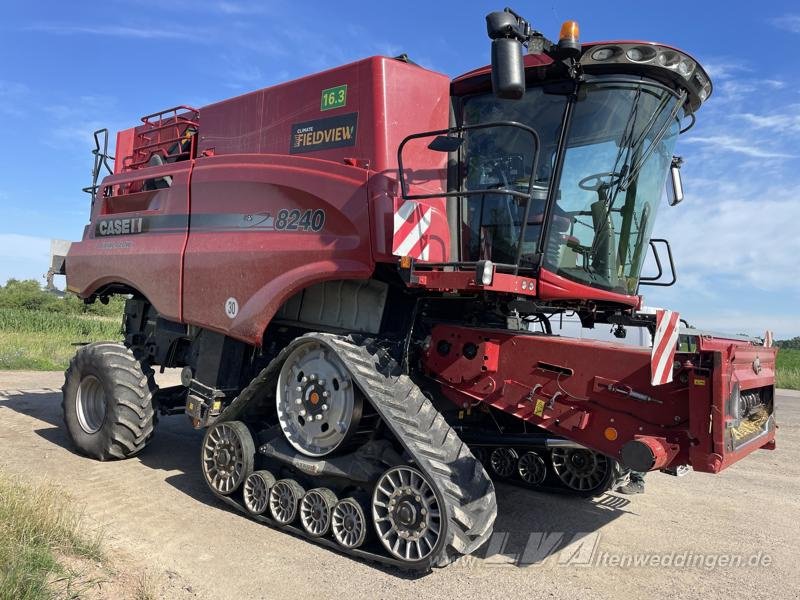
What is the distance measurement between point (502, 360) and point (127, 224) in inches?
185

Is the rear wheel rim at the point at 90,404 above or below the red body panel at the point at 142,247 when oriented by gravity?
below

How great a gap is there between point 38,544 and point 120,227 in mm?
4290

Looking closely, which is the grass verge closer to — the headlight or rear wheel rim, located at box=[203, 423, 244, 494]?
rear wheel rim, located at box=[203, 423, 244, 494]

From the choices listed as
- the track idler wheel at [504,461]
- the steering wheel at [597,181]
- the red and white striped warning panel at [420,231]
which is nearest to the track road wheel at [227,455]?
the red and white striped warning panel at [420,231]

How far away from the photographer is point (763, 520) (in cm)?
544

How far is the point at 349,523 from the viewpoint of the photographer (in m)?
4.30

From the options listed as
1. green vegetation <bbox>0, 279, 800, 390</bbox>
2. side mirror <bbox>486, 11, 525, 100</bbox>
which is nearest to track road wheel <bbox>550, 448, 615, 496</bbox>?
side mirror <bbox>486, 11, 525, 100</bbox>

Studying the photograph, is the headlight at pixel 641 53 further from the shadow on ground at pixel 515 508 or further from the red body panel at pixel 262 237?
the shadow on ground at pixel 515 508

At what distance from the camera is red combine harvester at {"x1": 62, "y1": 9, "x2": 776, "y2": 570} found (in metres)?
4.02

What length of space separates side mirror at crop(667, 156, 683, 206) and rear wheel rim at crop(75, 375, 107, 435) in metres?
6.08

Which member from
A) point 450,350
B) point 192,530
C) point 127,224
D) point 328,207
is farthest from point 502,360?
point 127,224

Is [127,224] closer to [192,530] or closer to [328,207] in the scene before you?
[328,207]

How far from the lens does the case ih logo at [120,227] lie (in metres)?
6.93

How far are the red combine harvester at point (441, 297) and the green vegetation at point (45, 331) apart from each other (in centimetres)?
267
